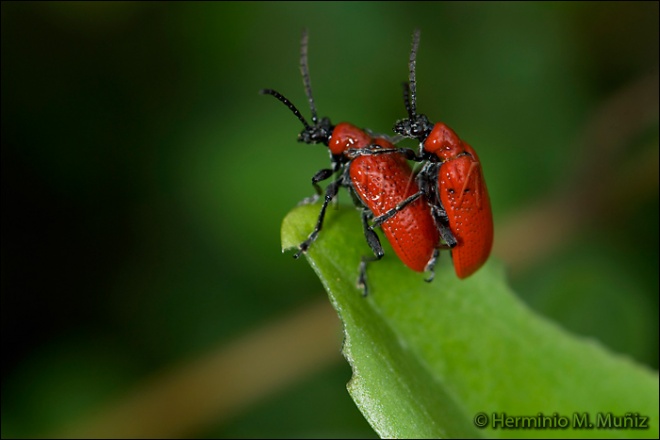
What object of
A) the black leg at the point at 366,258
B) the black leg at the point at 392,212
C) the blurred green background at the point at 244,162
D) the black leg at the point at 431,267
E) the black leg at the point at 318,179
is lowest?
the black leg at the point at 431,267

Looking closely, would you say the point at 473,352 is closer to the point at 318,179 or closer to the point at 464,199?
the point at 464,199

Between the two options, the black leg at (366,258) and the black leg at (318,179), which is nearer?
the black leg at (366,258)

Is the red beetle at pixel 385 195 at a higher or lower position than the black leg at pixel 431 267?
higher

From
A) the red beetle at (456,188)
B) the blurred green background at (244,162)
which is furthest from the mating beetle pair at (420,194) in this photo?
the blurred green background at (244,162)

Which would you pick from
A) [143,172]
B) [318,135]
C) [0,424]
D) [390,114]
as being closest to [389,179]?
[318,135]

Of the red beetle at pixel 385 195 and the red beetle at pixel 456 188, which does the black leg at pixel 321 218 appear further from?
the red beetle at pixel 456 188

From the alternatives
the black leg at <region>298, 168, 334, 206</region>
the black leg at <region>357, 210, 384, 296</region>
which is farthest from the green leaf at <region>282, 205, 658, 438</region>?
the black leg at <region>298, 168, 334, 206</region>

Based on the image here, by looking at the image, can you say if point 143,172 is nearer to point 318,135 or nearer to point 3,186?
point 3,186

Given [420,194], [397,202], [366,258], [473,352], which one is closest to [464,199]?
[420,194]

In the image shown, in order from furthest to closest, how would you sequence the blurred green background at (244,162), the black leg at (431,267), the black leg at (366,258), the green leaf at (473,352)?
the blurred green background at (244,162), the black leg at (431,267), the black leg at (366,258), the green leaf at (473,352)

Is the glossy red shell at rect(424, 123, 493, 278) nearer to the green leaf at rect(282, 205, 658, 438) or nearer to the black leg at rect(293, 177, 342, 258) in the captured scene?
the green leaf at rect(282, 205, 658, 438)

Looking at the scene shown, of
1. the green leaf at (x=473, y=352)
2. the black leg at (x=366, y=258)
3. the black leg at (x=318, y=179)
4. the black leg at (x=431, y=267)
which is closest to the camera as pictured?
the green leaf at (x=473, y=352)
